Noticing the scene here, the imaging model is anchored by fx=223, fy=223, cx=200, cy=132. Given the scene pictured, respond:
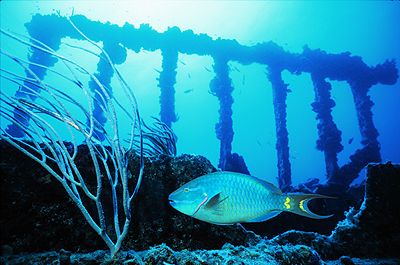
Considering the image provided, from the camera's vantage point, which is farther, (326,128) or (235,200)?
(326,128)

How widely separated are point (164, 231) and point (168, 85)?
919 cm

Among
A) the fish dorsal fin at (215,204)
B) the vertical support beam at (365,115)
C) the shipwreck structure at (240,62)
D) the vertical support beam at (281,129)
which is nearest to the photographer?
the fish dorsal fin at (215,204)

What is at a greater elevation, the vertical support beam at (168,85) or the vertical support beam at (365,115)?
the vertical support beam at (365,115)

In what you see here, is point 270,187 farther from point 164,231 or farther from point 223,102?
point 223,102

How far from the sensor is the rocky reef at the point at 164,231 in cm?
213

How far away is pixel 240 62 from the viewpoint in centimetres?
1184

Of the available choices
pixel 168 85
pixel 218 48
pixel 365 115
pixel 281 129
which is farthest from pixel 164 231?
pixel 365 115

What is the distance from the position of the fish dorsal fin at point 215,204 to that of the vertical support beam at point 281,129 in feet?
30.8

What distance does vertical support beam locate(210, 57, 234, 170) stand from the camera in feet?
37.1

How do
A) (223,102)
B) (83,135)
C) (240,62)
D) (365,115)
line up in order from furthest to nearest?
(365,115) → (223,102) → (240,62) → (83,135)

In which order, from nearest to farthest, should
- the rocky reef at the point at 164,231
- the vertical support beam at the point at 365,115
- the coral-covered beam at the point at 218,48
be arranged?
the rocky reef at the point at 164,231 → the coral-covered beam at the point at 218,48 → the vertical support beam at the point at 365,115

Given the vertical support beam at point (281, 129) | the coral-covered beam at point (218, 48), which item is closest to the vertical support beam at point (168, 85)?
the coral-covered beam at point (218, 48)

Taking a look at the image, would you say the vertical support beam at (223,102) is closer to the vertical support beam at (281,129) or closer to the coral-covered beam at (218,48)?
the coral-covered beam at (218,48)

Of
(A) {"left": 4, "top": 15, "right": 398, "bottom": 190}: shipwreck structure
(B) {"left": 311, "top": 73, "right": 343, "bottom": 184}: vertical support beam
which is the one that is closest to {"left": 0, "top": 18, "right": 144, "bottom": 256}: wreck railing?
(A) {"left": 4, "top": 15, "right": 398, "bottom": 190}: shipwreck structure
